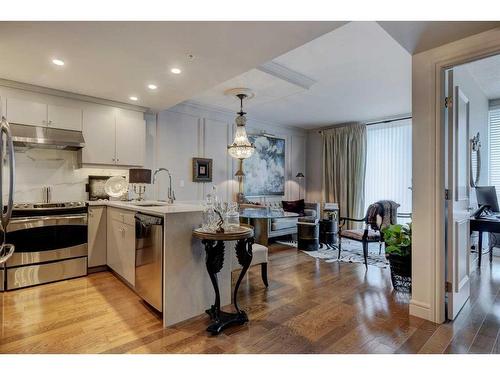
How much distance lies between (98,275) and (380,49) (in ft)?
14.0

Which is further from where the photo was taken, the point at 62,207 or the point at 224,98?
the point at 224,98

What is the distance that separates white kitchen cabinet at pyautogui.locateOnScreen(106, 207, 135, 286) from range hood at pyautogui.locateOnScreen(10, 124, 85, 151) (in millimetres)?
968

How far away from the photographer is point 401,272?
275 centimetres

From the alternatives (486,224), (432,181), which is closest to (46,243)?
(432,181)

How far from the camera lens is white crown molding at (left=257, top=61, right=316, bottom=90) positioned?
11.1ft

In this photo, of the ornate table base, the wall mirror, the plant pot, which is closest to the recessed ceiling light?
the ornate table base

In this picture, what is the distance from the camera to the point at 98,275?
3498 millimetres

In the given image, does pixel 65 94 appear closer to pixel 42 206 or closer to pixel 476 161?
pixel 42 206

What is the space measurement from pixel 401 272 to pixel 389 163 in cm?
372

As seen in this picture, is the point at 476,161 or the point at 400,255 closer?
the point at 400,255

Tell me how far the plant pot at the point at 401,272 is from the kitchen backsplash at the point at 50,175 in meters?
4.01

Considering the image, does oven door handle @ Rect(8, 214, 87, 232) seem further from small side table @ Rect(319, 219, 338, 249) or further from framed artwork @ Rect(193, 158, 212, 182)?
small side table @ Rect(319, 219, 338, 249)
